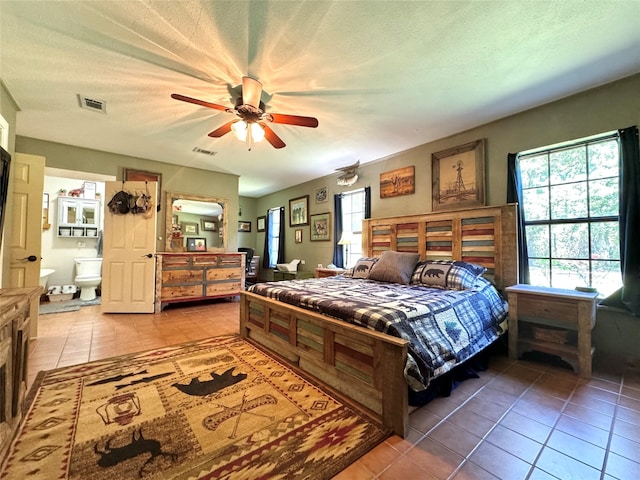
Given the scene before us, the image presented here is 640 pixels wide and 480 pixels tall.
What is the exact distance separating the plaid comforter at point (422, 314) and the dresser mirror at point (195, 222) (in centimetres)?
296

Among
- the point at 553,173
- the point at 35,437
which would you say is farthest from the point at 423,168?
the point at 35,437

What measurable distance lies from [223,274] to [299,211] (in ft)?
7.47

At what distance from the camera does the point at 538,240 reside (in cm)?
300

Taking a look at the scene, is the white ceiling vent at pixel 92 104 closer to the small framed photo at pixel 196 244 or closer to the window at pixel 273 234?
the small framed photo at pixel 196 244

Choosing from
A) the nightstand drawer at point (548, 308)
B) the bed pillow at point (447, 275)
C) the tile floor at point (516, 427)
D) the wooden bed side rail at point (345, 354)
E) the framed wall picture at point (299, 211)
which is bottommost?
the tile floor at point (516, 427)

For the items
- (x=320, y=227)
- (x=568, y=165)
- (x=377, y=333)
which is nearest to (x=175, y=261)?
(x=320, y=227)

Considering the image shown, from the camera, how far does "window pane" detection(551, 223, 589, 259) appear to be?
8.94 feet

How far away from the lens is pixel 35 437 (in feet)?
4.84

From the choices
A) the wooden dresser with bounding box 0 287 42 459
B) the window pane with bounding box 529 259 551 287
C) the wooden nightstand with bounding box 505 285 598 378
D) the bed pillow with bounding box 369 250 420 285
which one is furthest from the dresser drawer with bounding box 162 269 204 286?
the window pane with bounding box 529 259 551 287

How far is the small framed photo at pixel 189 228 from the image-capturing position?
18.5 ft

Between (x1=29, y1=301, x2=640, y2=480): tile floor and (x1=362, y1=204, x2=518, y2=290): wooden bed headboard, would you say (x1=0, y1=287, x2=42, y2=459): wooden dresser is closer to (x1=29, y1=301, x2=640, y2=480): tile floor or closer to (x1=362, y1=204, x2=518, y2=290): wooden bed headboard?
(x1=29, y1=301, x2=640, y2=480): tile floor

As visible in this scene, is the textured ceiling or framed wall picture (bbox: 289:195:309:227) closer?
the textured ceiling

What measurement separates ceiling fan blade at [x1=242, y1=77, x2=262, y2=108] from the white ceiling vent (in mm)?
1744

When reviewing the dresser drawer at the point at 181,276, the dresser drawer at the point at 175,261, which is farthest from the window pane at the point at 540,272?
the dresser drawer at the point at 175,261
